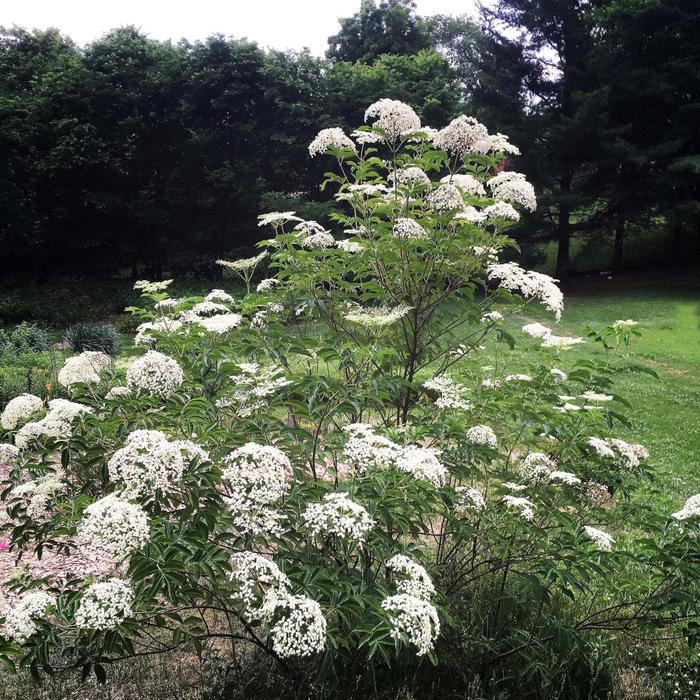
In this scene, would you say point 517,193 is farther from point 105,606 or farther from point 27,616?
point 27,616

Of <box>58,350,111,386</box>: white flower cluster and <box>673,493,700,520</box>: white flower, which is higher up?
<box>58,350,111,386</box>: white flower cluster

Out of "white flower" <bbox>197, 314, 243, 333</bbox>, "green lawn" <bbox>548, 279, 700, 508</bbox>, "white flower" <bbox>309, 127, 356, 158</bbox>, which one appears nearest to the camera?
"white flower" <bbox>197, 314, 243, 333</bbox>

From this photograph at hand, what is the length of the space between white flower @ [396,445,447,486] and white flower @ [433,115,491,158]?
6.42ft

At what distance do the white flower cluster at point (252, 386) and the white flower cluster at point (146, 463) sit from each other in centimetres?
60

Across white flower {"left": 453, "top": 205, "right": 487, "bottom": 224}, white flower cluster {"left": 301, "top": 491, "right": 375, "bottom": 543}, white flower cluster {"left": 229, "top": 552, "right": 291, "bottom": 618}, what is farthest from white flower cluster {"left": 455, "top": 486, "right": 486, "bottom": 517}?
white flower {"left": 453, "top": 205, "right": 487, "bottom": 224}

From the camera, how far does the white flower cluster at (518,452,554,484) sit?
8.83 ft

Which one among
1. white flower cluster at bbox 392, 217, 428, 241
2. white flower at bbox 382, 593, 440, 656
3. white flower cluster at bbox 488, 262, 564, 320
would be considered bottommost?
white flower at bbox 382, 593, 440, 656

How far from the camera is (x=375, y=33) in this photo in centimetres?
2667

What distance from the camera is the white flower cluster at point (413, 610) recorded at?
1675mm

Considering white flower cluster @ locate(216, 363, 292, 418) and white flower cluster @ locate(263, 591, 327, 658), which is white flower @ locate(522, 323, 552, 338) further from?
white flower cluster @ locate(263, 591, 327, 658)

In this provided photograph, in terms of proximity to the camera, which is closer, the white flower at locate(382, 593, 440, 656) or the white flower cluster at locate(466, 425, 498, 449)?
the white flower at locate(382, 593, 440, 656)

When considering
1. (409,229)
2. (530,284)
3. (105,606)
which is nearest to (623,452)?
(530,284)

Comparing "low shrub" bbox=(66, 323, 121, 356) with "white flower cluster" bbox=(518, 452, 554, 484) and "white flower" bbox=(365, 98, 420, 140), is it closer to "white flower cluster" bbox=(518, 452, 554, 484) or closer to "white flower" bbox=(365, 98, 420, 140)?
"white flower" bbox=(365, 98, 420, 140)

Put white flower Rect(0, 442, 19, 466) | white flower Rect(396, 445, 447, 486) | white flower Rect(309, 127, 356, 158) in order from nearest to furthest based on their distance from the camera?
1. white flower Rect(396, 445, 447, 486)
2. white flower Rect(0, 442, 19, 466)
3. white flower Rect(309, 127, 356, 158)
